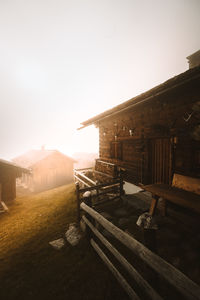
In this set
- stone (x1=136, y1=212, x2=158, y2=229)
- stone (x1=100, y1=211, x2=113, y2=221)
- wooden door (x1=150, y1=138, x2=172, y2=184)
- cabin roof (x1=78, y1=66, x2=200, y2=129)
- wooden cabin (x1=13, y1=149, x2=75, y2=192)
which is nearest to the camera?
stone (x1=136, y1=212, x2=158, y2=229)

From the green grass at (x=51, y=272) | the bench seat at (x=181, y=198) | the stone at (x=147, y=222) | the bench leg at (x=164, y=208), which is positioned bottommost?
the green grass at (x=51, y=272)

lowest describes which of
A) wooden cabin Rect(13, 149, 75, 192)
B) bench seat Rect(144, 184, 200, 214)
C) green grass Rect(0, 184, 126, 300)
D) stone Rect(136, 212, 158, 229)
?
wooden cabin Rect(13, 149, 75, 192)

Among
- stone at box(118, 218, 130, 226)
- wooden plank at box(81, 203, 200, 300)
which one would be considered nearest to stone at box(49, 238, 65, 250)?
stone at box(118, 218, 130, 226)

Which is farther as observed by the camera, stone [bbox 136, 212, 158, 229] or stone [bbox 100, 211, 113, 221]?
stone [bbox 100, 211, 113, 221]

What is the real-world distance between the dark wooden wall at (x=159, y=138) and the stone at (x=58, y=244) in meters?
4.65

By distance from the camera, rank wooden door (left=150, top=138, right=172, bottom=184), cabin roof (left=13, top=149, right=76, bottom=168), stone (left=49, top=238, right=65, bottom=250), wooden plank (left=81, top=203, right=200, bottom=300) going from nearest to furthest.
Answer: wooden plank (left=81, top=203, right=200, bottom=300) → stone (left=49, top=238, right=65, bottom=250) → wooden door (left=150, top=138, right=172, bottom=184) → cabin roof (left=13, top=149, right=76, bottom=168)

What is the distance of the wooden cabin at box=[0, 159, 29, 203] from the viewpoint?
426 inches

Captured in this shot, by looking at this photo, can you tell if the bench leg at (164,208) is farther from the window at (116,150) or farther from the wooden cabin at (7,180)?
the wooden cabin at (7,180)

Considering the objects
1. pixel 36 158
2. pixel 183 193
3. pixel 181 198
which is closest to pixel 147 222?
pixel 181 198

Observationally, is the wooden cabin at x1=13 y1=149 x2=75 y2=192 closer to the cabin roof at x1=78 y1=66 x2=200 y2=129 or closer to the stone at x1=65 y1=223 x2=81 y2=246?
the cabin roof at x1=78 y1=66 x2=200 y2=129

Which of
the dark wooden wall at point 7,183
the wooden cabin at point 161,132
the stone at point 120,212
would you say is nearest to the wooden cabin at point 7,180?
the dark wooden wall at point 7,183

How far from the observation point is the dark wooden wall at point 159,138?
4.84 metres

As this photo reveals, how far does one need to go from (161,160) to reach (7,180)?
12.2 meters

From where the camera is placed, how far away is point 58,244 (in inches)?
157
